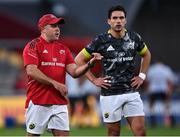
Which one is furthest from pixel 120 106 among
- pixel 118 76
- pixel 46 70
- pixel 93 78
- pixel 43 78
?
pixel 43 78

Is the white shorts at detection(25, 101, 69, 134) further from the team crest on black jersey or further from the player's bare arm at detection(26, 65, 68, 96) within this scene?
the team crest on black jersey

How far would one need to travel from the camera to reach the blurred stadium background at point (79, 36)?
26141mm

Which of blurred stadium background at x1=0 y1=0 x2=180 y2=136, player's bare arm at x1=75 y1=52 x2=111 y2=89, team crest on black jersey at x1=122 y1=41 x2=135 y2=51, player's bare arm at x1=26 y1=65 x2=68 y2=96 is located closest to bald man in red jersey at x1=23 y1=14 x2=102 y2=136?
player's bare arm at x1=26 y1=65 x2=68 y2=96

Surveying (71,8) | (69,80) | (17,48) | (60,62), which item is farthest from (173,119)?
(60,62)

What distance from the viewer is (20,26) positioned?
31.2 meters

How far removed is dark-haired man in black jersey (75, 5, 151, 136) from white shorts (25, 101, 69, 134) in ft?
3.22

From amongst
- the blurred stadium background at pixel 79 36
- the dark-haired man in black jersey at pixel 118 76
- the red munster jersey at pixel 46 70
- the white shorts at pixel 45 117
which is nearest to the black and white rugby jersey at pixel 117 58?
the dark-haired man in black jersey at pixel 118 76

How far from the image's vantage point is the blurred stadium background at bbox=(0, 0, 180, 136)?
26.1m

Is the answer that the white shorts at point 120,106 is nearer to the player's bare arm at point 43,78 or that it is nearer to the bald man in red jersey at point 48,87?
the bald man in red jersey at point 48,87

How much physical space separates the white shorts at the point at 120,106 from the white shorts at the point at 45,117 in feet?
3.14

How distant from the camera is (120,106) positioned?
13.5 metres

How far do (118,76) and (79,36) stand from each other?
20891 millimetres

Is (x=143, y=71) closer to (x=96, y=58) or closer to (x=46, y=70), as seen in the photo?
(x=96, y=58)

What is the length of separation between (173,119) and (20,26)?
26.6ft
